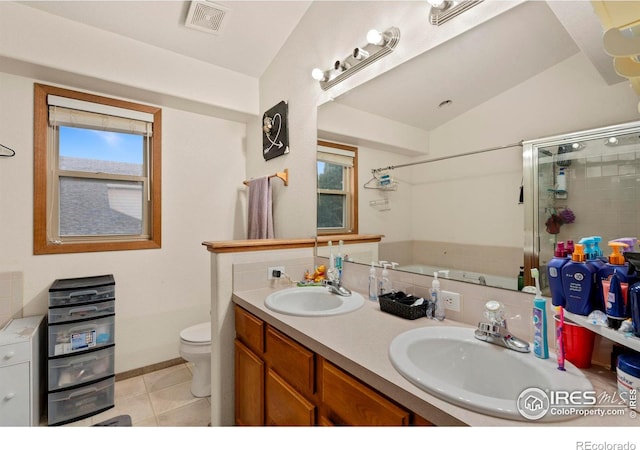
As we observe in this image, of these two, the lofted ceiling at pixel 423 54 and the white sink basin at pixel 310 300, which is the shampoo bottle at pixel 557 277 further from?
the white sink basin at pixel 310 300

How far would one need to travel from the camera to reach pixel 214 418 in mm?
1707

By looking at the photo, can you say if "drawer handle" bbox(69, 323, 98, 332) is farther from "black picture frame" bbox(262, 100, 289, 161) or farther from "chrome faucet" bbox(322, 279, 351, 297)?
"black picture frame" bbox(262, 100, 289, 161)

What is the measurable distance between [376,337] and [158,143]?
2422 millimetres

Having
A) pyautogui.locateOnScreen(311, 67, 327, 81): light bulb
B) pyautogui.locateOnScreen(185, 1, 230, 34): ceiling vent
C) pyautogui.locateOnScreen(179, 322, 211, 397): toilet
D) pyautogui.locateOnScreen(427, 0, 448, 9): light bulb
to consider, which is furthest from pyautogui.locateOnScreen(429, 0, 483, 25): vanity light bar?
pyautogui.locateOnScreen(179, 322, 211, 397): toilet

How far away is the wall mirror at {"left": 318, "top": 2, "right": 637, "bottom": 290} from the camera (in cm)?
99

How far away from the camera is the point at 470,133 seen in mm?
1210

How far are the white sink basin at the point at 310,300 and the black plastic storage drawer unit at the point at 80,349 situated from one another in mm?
1374

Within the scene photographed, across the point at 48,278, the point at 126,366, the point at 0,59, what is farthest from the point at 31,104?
the point at 126,366

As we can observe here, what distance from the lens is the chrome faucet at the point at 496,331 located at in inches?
36.0

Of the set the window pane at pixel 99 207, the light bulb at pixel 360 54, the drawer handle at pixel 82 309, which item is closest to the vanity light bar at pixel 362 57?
the light bulb at pixel 360 54

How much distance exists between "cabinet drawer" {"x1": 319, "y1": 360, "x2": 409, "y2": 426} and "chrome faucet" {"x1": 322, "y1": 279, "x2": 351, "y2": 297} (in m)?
0.57

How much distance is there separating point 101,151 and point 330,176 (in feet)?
6.33

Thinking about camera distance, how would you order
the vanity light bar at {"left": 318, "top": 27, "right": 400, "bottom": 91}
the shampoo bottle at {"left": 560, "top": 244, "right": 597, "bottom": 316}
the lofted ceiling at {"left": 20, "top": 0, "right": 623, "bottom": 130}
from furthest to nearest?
1. the vanity light bar at {"left": 318, "top": 27, "right": 400, "bottom": 91}
2. the lofted ceiling at {"left": 20, "top": 0, "right": 623, "bottom": 130}
3. the shampoo bottle at {"left": 560, "top": 244, "right": 597, "bottom": 316}

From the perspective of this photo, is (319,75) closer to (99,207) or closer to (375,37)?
(375,37)
